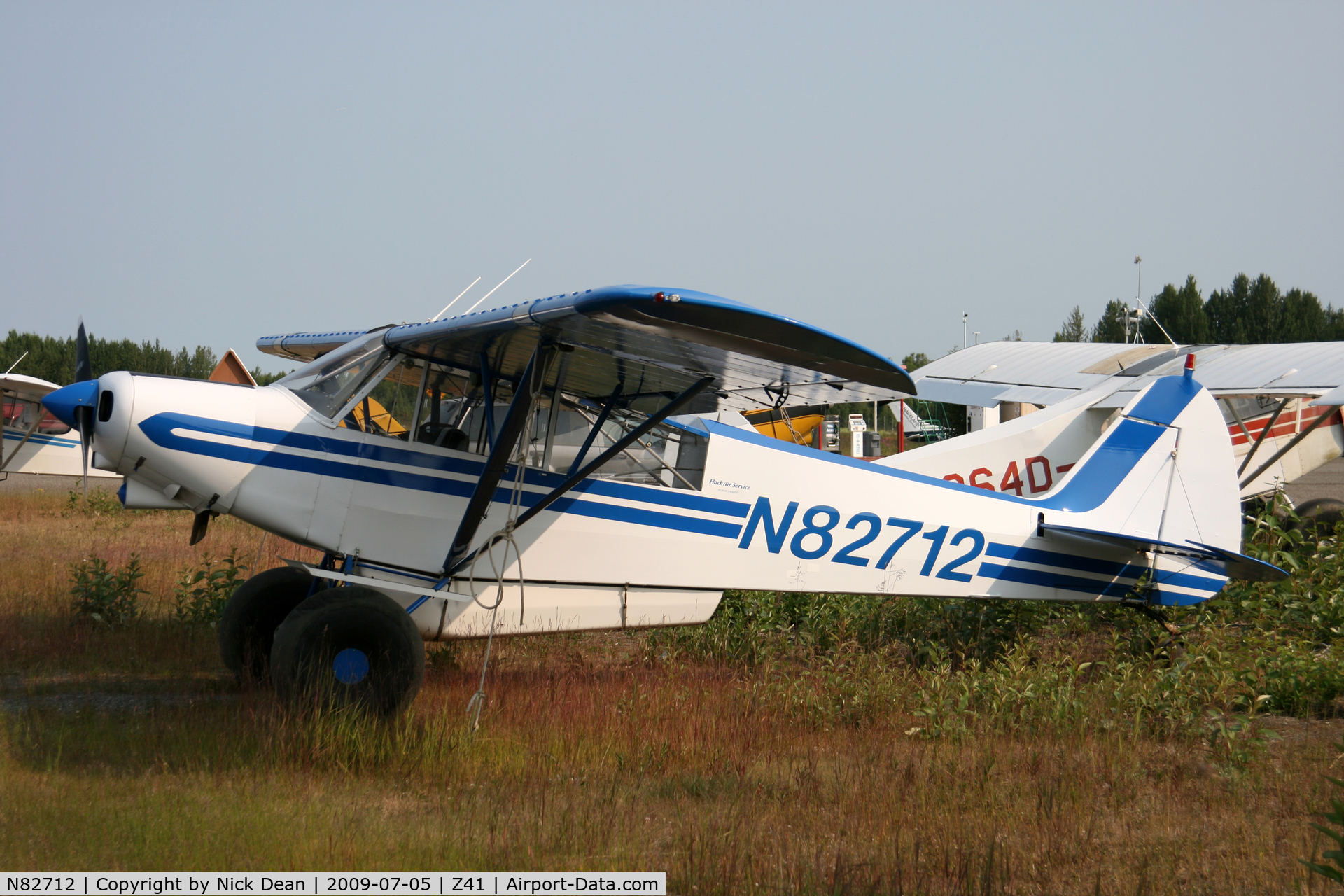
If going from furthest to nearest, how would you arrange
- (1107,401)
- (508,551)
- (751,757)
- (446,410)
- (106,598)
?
(1107,401), (106,598), (446,410), (508,551), (751,757)

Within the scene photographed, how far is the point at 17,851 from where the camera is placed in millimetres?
3652

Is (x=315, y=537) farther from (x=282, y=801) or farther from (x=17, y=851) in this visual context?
(x=17, y=851)

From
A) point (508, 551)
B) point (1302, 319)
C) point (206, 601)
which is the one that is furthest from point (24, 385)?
point (1302, 319)

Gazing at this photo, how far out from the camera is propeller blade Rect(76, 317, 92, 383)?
6941 millimetres

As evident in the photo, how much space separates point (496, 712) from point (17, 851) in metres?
2.65

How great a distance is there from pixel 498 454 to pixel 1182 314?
265 ft

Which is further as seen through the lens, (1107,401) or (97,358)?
(97,358)

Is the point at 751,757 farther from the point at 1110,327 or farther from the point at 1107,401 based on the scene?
the point at 1110,327

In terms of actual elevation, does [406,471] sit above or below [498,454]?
below

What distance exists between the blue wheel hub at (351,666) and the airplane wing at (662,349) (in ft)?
6.14

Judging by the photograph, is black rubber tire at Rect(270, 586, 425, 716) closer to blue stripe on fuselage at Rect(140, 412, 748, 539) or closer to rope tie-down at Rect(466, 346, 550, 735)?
rope tie-down at Rect(466, 346, 550, 735)

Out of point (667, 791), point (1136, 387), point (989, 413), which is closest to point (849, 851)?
point (667, 791)

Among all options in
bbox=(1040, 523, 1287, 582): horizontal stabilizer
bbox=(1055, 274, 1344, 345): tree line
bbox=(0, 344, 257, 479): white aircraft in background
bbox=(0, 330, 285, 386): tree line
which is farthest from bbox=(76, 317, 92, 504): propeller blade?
bbox=(1055, 274, 1344, 345): tree line
